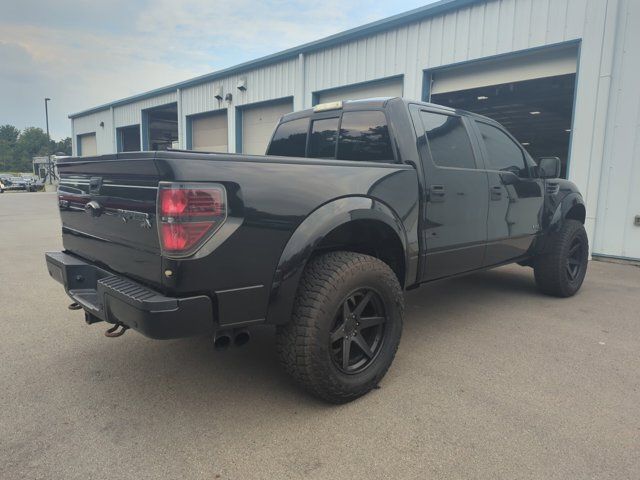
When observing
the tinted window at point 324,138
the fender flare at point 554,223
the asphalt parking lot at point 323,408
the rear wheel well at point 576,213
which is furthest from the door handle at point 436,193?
the rear wheel well at point 576,213

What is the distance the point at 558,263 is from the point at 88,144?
28.9 meters

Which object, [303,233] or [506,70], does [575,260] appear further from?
[506,70]

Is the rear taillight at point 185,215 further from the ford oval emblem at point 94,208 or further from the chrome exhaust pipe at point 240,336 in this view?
the ford oval emblem at point 94,208

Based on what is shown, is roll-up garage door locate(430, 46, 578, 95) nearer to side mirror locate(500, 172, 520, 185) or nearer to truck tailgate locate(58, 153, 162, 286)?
side mirror locate(500, 172, 520, 185)

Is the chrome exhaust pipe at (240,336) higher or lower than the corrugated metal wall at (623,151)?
lower

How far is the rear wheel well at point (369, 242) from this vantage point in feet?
9.32

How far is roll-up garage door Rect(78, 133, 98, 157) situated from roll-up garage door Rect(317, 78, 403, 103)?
65.0 feet

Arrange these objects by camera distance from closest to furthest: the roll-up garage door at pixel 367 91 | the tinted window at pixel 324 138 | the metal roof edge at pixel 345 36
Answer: the tinted window at pixel 324 138
the metal roof edge at pixel 345 36
the roll-up garage door at pixel 367 91

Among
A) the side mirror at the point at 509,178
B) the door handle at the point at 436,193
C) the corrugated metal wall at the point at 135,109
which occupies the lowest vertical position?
the door handle at the point at 436,193

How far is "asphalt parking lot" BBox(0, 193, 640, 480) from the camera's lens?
7.07ft

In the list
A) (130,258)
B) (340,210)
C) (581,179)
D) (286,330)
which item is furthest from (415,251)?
(581,179)

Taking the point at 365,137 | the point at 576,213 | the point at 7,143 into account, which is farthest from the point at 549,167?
the point at 7,143

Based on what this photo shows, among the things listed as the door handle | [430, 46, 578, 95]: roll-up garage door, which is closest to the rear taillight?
the door handle

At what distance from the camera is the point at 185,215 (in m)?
2.08
